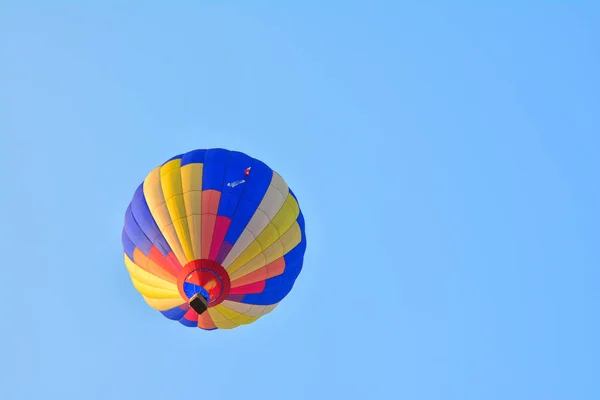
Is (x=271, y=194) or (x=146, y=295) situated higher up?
(x=271, y=194)

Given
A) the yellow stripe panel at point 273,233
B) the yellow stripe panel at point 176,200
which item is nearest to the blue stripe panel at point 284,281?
the yellow stripe panel at point 273,233

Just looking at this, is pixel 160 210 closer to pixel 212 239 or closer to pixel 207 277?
pixel 212 239

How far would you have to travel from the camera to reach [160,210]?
1866 cm

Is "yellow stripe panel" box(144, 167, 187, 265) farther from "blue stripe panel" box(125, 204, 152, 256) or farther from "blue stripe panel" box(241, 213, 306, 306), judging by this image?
"blue stripe panel" box(241, 213, 306, 306)

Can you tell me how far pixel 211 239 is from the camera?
1822 centimetres

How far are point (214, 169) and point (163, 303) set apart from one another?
342 cm

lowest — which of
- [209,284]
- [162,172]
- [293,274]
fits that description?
[209,284]

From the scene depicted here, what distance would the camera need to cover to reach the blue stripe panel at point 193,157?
1922 cm

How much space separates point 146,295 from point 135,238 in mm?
1495

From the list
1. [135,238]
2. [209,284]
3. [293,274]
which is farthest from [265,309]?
[135,238]

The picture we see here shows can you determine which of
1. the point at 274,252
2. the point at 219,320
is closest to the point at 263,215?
the point at 274,252

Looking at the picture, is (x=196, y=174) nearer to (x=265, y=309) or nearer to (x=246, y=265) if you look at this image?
(x=246, y=265)

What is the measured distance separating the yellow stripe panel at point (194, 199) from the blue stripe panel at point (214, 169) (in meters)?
0.12

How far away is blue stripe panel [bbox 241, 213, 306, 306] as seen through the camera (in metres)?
19.3
